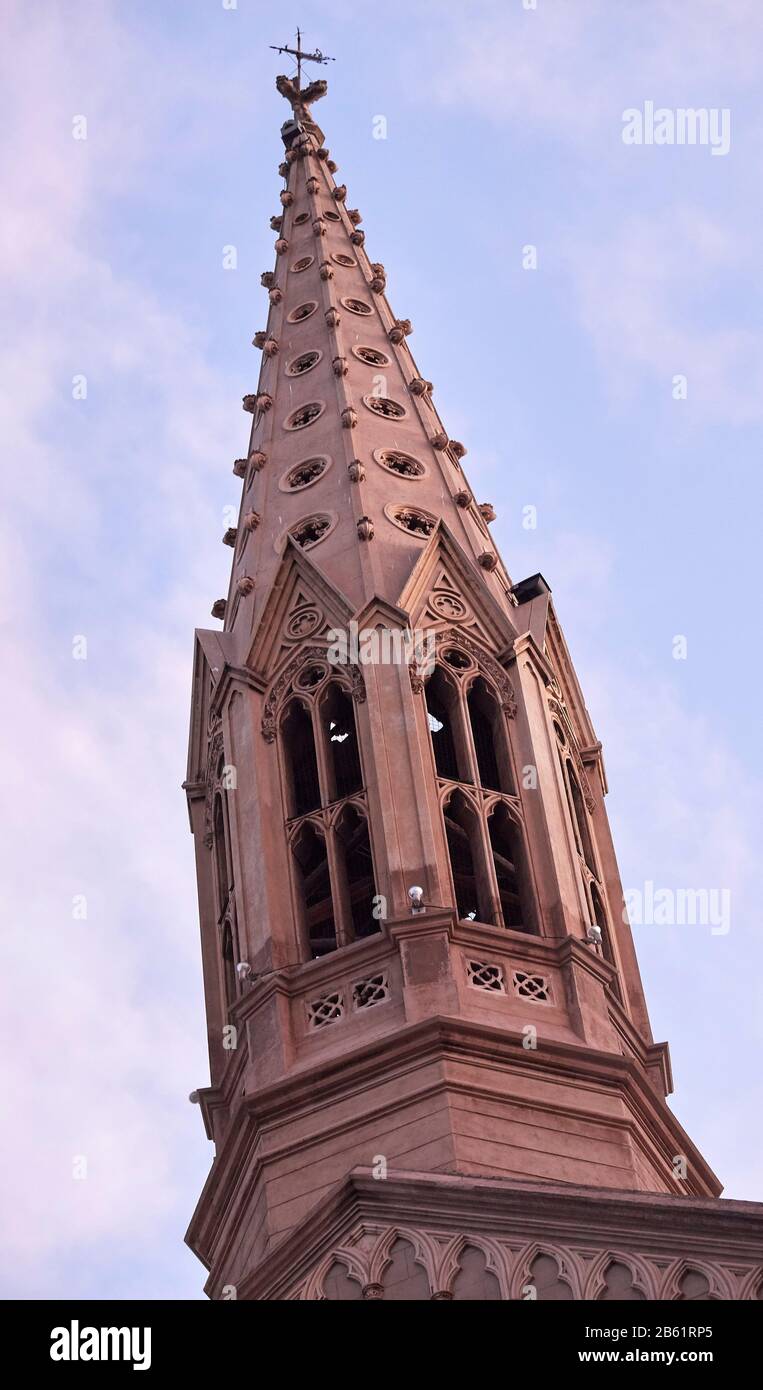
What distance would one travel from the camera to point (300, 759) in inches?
1636

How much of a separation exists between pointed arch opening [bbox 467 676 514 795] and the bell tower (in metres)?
0.05

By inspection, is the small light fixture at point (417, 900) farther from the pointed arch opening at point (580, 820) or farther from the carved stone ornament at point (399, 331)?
the carved stone ornament at point (399, 331)

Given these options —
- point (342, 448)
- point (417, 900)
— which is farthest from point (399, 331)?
point (417, 900)

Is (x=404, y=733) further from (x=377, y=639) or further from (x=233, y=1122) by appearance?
(x=233, y=1122)

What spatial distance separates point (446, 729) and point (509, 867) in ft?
9.45

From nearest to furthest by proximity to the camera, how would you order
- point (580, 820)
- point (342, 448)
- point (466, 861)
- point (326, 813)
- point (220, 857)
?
point (326, 813), point (466, 861), point (220, 857), point (580, 820), point (342, 448)

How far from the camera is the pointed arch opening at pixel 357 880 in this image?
39.1m

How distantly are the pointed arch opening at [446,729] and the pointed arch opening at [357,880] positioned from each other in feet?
5.07

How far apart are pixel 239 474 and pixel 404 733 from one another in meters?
10.9

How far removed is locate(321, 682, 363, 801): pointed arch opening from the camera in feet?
132

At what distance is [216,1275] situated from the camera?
37.4m

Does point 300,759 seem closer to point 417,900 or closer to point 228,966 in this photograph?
point 228,966
